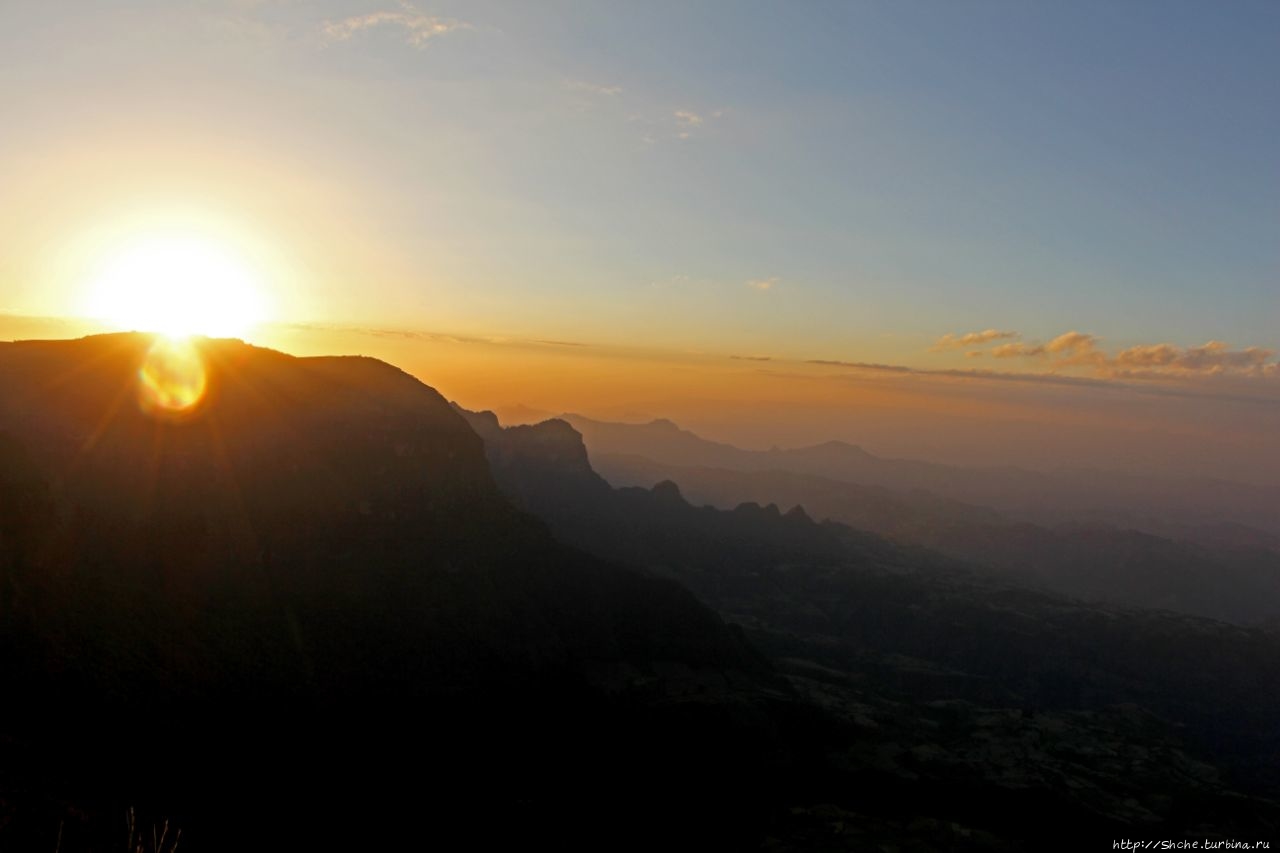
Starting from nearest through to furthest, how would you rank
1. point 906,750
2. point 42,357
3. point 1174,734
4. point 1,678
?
point 1,678, point 42,357, point 906,750, point 1174,734

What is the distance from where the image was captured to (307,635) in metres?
94.0

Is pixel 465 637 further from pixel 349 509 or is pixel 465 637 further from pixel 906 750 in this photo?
pixel 906 750

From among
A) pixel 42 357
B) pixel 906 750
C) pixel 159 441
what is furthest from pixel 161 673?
pixel 906 750

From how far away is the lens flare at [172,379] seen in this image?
102m

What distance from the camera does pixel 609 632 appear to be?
449 ft

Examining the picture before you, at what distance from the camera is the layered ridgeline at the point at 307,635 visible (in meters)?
69.8

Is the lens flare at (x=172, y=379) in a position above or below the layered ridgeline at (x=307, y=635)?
above

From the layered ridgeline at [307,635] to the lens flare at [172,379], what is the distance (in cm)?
91

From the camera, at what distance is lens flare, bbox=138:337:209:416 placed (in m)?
102

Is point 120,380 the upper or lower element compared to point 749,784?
upper

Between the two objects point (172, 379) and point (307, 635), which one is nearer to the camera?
point (307, 635)

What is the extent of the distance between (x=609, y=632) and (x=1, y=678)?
287 ft

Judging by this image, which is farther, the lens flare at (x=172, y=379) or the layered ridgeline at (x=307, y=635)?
the lens flare at (x=172, y=379)

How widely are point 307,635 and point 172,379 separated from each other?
137 feet
